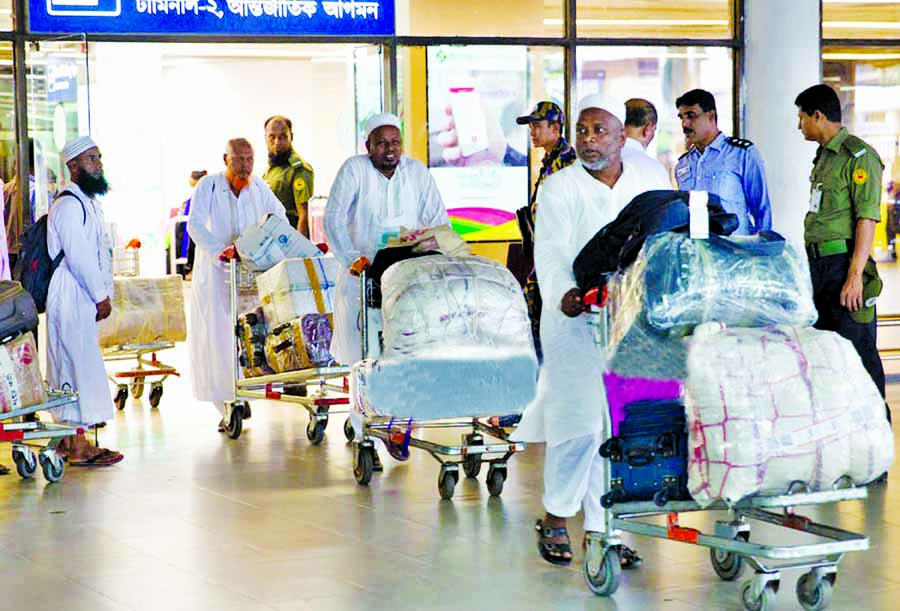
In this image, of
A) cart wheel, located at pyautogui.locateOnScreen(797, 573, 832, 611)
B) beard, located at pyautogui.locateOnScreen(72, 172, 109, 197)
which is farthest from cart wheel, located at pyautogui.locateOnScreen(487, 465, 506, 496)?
beard, located at pyautogui.locateOnScreen(72, 172, 109, 197)

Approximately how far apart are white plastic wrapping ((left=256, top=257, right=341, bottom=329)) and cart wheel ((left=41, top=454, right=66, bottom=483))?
1.79 meters

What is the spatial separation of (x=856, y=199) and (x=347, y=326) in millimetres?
3022

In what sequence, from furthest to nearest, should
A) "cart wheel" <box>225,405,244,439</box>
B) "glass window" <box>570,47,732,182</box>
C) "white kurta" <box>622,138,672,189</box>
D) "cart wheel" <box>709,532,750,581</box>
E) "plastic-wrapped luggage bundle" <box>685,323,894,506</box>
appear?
"glass window" <box>570,47,732,182</box>, "cart wheel" <box>225,405,244,439</box>, "white kurta" <box>622,138,672,189</box>, "cart wheel" <box>709,532,750,581</box>, "plastic-wrapped luggage bundle" <box>685,323,894,506</box>

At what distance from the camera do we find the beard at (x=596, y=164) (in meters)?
6.19

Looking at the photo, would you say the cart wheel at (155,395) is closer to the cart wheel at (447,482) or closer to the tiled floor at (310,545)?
the tiled floor at (310,545)

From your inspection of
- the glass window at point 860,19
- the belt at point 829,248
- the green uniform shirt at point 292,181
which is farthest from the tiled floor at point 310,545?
the glass window at point 860,19

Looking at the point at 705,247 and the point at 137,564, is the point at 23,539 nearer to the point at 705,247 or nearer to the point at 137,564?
the point at 137,564

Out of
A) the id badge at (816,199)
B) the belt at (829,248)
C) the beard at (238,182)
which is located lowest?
the belt at (829,248)

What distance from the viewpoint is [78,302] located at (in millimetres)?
9117

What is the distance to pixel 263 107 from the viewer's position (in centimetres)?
2352

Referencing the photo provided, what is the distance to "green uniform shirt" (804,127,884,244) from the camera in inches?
318

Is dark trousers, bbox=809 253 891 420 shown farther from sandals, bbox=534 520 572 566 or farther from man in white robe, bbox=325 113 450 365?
sandals, bbox=534 520 572 566

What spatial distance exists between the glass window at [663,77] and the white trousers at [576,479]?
23.7 ft

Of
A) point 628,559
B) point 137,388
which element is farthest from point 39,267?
point 628,559
